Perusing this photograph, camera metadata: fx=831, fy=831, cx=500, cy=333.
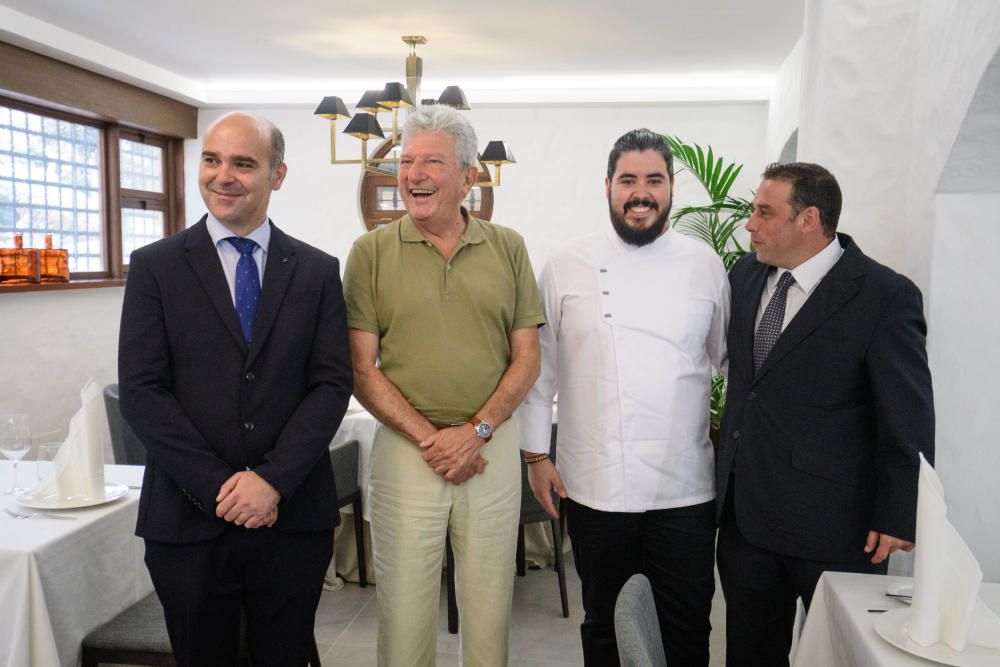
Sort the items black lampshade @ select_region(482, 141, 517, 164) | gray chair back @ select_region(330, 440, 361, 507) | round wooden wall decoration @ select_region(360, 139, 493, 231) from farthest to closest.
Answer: round wooden wall decoration @ select_region(360, 139, 493, 231)
black lampshade @ select_region(482, 141, 517, 164)
gray chair back @ select_region(330, 440, 361, 507)

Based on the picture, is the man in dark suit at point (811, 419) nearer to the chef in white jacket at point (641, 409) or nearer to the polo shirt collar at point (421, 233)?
the chef in white jacket at point (641, 409)

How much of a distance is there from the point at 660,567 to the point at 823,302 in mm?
805

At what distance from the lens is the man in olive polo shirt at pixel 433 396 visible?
2039 millimetres

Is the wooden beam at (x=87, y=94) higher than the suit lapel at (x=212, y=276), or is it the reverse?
the wooden beam at (x=87, y=94)

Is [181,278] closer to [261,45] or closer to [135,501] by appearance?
[135,501]

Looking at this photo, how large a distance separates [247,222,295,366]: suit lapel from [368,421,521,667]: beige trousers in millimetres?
455

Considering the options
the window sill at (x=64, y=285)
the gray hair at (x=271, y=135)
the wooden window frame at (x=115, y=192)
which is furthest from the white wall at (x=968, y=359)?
the wooden window frame at (x=115, y=192)

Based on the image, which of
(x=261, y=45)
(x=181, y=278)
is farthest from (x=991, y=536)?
(x=261, y=45)

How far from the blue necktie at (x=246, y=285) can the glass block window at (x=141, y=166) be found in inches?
202

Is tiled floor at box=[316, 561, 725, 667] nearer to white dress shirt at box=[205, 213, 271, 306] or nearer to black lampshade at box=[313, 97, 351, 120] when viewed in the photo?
white dress shirt at box=[205, 213, 271, 306]

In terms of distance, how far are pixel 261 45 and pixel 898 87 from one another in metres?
4.14

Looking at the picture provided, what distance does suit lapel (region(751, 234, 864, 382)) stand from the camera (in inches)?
76.2

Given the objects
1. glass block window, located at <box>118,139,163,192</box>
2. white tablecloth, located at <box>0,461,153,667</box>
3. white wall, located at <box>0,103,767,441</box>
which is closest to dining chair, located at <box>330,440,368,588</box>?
white tablecloth, located at <box>0,461,153,667</box>

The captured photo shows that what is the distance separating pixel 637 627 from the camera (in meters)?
1.28
